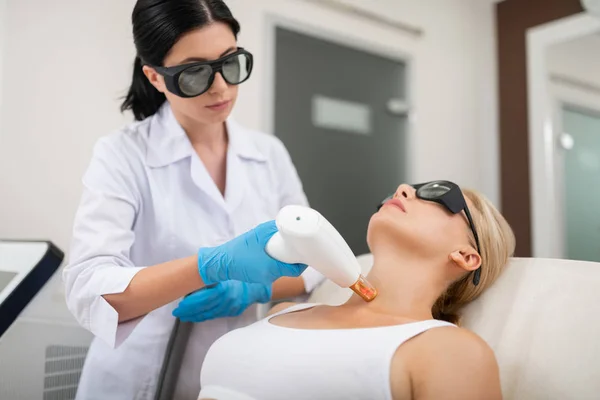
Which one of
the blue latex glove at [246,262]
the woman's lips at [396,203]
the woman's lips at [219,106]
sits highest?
the woman's lips at [219,106]

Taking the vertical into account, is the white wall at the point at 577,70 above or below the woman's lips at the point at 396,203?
above

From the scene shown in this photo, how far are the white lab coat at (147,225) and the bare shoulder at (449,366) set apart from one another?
585 mm

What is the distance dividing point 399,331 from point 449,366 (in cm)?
12

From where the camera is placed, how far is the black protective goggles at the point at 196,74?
1209 mm

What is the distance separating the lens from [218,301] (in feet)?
4.24

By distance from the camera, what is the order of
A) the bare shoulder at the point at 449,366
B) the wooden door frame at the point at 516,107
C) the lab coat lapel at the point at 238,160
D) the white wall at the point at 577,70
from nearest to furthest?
the bare shoulder at the point at 449,366 → the lab coat lapel at the point at 238,160 → the white wall at the point at 577,70 → the wooden door frame at the point at 516,107

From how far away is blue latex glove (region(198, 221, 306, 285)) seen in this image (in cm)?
105

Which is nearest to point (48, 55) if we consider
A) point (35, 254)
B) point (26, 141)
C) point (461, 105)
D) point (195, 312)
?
point (26, 141)

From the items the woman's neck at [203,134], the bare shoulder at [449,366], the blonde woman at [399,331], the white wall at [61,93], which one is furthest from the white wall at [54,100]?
the bare shoulder at [449,366]

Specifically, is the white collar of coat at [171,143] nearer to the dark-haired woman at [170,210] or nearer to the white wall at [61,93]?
the dark-haired woman at [170,210]

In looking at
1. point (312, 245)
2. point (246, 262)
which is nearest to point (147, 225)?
point (246, 262)

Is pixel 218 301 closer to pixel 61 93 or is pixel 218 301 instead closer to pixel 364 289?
pixel 364 289

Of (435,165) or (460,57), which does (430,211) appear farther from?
(460,57)

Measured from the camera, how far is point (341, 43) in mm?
2609
